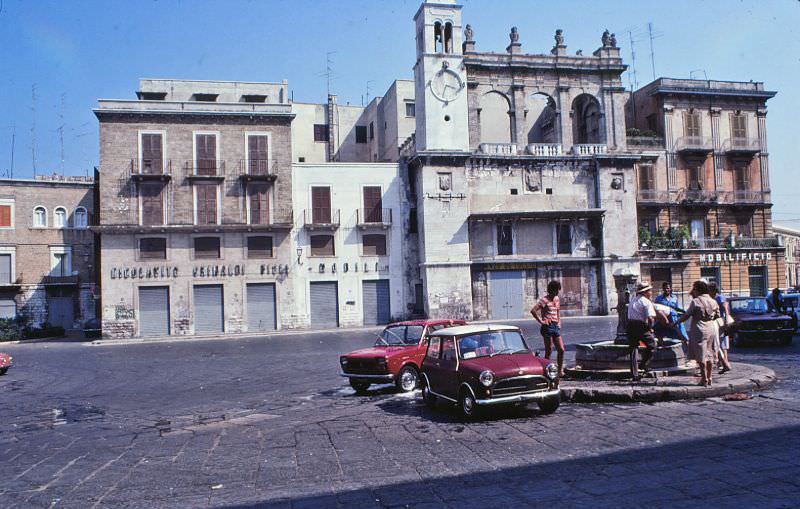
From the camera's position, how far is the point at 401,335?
1347 centimetres

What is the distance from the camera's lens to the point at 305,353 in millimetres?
22391

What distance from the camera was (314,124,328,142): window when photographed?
48.7 m

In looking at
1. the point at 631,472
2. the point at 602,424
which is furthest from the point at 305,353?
the point at 631,472

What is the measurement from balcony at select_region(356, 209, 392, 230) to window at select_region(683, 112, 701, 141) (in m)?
21.7

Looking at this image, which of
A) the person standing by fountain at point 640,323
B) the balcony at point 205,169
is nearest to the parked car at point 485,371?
the person standing by fountain at point 640,323

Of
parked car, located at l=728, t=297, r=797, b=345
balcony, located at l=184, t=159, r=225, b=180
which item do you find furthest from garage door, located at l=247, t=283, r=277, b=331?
parked car, located at l=728, t=297, r=797, b=345

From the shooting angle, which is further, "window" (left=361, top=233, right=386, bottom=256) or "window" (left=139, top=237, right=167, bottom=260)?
"window" (left=361, top=233, right=386, bottom=256)

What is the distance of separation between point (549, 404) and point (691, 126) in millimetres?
39669

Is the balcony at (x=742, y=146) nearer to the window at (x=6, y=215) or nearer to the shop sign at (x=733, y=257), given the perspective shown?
the shop sign at (x=733, y=257)

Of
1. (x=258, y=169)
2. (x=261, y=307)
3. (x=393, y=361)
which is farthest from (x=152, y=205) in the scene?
(x=393, y=361)

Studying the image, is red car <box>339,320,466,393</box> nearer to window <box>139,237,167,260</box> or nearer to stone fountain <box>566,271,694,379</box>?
stone fountain <box>566,271,694,379</box>

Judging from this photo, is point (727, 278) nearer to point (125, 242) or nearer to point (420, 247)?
point (420, 247)

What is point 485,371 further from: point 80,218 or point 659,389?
point 80,218

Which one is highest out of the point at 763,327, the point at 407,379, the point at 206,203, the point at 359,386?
the point at 206,203
